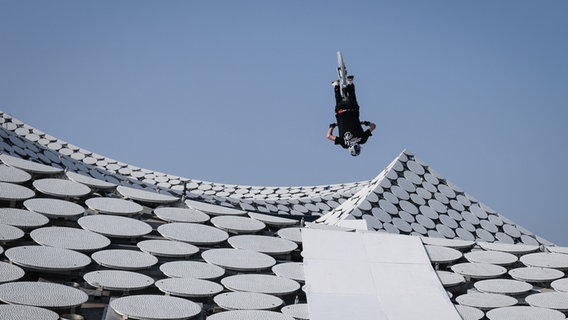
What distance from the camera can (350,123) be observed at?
17.6 m

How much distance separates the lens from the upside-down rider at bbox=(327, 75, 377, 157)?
57.4 feet

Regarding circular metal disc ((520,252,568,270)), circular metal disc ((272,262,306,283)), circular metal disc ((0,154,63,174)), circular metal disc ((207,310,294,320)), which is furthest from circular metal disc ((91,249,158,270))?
circular metal disc ((520,252,568,270))

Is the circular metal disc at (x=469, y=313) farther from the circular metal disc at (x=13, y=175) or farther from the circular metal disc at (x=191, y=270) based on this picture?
the circular metal disc at (x=13, y=175)

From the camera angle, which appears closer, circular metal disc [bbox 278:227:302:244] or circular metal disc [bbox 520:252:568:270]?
circular metal disc [bbox 278:227:302:244]

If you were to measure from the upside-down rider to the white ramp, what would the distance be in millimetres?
3291

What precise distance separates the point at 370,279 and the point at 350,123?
5517 millimetres

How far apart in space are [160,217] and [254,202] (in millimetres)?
24162

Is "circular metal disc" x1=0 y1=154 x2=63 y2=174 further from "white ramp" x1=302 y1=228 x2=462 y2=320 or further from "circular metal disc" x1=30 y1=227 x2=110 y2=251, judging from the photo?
"white ramp" x1=302 y1=228 x2=462 y2=320

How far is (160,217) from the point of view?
1431 cm

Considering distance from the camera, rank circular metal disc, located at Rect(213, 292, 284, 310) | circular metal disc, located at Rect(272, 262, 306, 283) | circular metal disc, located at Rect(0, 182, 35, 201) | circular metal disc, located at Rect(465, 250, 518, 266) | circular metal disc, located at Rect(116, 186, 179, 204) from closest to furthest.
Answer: circular metal disc, located at Rect(213, 292, 284, 310) < circular metal disc, located at Rect(272, 262, 306, 283) < circular metal disc, located at Rect(0, 182, 35, 201) < circular metal disc, located at Rect(116, 186, 179, 204) < circular metal disc, located at Rect(465, 250, 518, 266)

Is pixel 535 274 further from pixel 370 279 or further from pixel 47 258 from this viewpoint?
pixel 47 258

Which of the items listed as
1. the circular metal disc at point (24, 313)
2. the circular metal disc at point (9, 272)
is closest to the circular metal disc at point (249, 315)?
the circular metal disc at point (24, 313)

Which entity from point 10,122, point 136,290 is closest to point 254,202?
point 10,122

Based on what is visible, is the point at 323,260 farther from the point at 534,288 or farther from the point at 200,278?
the point at 534,288
